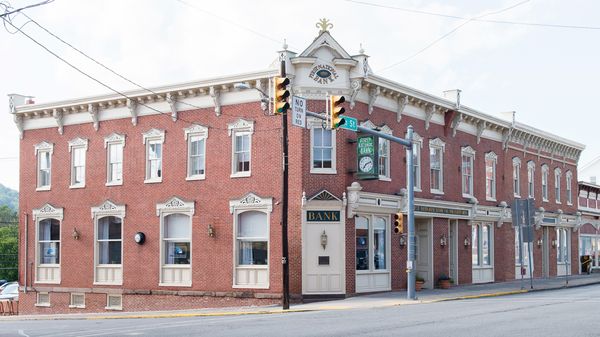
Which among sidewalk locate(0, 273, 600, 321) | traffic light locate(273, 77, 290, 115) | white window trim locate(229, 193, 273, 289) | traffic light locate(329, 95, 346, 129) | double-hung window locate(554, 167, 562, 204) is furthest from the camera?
double-hung window locate(554, 167, 562, 204)

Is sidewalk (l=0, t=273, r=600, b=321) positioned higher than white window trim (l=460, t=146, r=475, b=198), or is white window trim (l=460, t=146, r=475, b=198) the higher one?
white window trim (l=460, t=146, r=475, b=198)

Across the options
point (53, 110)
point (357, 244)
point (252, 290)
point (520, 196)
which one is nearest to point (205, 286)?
point (252, 290)

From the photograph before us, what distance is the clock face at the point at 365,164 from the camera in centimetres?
3023

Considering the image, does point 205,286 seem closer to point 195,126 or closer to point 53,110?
point 195,126

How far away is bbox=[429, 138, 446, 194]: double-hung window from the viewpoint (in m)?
36.2

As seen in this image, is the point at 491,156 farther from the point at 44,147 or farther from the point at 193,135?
the point at 44,147

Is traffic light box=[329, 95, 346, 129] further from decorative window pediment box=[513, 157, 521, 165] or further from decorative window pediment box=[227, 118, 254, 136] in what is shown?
decorative window pediment box=[513, 157, 521, 165]

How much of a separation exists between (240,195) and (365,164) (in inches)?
199

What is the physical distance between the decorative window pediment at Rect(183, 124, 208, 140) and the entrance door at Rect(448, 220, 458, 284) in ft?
41.6

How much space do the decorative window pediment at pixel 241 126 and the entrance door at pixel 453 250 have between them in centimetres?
1172

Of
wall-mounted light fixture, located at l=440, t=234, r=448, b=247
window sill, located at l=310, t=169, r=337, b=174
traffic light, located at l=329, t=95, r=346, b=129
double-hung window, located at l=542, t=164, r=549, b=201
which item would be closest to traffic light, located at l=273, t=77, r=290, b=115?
traffic light, located at l=329, t=95, r=346, b=129

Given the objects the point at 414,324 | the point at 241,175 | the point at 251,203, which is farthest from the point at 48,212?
the point at 414,324

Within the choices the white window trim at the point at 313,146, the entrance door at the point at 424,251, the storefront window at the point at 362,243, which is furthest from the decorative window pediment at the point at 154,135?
the entrance door at the point at 424,251

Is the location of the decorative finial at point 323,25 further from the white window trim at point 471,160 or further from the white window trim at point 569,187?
the white window trim at point 569,187
